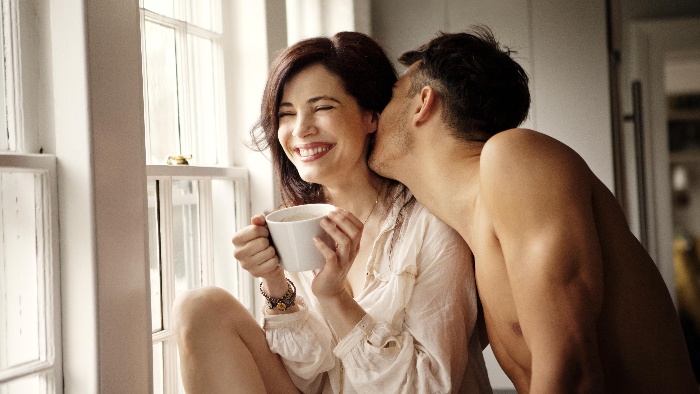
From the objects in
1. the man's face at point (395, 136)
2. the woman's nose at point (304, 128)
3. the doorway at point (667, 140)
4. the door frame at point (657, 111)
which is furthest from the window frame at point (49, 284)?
the door frame at point (657, 111)

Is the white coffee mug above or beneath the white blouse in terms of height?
above

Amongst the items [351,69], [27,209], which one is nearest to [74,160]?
[27,209]

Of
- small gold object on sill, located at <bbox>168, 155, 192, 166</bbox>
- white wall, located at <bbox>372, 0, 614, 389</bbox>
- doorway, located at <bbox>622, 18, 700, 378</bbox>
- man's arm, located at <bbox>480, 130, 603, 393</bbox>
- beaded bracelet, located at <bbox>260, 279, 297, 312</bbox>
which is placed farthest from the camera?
doorway, located at <bbox>622, 18, 700, 378</bbox>

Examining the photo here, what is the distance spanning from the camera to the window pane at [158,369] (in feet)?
4.50

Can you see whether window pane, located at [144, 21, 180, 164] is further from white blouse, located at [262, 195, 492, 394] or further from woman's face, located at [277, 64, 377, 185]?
white blouse, located at [262, 195, 492, 394]

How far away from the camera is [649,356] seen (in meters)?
1.06

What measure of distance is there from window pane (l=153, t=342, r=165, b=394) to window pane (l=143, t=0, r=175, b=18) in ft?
2.25

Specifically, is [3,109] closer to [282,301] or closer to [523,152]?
[282,301]

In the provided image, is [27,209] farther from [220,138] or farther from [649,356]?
[649,356]

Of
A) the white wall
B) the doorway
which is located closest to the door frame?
the doorway

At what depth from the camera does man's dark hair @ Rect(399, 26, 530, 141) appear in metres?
1.27

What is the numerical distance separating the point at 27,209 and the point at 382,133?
0.67 metres

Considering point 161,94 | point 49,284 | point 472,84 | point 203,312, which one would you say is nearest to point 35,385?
point 49,284

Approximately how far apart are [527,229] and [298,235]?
1.10 feet
